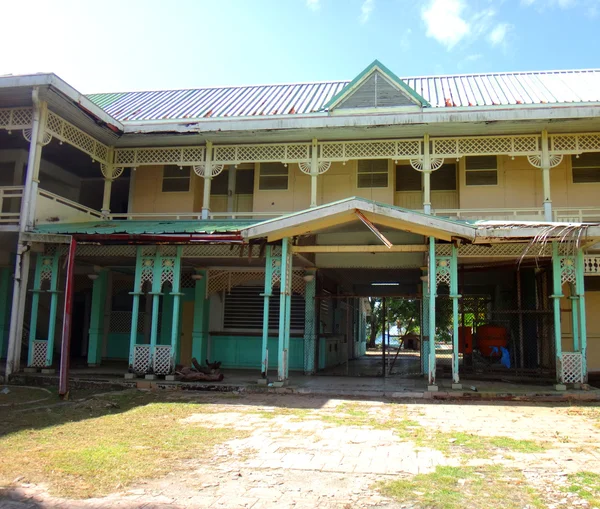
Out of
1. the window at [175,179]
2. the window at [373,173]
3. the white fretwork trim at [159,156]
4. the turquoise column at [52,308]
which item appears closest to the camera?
the turquoise column at [52,308]

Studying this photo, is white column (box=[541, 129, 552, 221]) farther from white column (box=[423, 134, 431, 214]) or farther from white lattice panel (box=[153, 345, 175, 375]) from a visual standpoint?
white lattice panel (box=[153, 345, 175, 375])

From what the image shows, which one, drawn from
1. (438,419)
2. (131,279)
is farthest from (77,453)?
(131,279)

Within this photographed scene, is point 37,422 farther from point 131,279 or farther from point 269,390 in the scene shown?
point 131,279

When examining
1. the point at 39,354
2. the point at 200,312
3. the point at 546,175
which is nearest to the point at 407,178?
the point at 546,175

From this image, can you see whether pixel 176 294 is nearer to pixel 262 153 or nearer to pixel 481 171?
pixel 262 153

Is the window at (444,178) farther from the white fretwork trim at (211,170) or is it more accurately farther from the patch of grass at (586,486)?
the patch of grass at (586,486)

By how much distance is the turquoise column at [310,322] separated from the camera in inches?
551

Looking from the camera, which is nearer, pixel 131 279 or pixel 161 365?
pixel 161 365

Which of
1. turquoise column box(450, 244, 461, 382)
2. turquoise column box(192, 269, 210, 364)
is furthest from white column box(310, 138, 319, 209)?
turquoise column box(450, 244, 461, 382)

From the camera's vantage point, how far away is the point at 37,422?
744 cm

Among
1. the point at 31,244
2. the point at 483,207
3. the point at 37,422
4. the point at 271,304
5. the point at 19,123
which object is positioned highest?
the point at 19,123

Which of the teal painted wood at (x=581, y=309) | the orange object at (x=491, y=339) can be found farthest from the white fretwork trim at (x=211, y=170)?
the teal painted wood at (x=581, y=309)

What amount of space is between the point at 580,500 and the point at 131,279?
1417 centimetres

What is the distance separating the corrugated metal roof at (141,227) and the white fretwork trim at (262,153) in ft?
6.14
